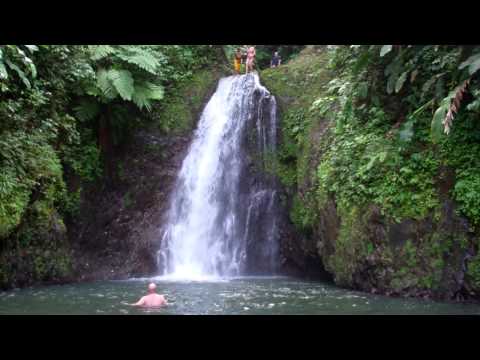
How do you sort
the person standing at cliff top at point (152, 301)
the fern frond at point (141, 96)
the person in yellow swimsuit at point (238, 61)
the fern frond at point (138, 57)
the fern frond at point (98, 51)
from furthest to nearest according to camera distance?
the person in yellow swimsuit at point (238, 61) → the fern frond at point (141, 96) → the fern frond at point (138, 57) → the fern frond at point (98, 51) → the person standing at cliff top at point (152, 301)

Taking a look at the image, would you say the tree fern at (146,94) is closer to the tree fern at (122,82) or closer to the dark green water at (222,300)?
the tree fern at (122,82)

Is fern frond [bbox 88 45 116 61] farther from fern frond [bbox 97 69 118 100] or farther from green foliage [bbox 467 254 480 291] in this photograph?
green foliage [bbox 467 254 480 291]

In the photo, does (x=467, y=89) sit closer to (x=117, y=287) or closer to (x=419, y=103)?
(x=419, y=103)

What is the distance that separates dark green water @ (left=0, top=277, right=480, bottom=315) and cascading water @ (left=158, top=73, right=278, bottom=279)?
74.8 inches

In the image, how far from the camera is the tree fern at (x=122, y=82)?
12484mm

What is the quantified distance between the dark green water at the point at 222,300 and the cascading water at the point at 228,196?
1.90m

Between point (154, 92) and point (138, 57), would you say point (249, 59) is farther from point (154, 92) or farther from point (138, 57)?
point (138, 57)

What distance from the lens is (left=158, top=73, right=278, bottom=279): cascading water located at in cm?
1252

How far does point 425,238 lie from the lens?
26.6ft

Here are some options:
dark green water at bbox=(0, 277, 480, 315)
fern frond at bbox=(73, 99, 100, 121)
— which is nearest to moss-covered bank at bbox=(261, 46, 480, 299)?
dark green water at bbox=(0, 277, 480, 315)

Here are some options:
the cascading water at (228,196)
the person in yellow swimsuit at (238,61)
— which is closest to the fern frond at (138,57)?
the cascading water at (228,196)

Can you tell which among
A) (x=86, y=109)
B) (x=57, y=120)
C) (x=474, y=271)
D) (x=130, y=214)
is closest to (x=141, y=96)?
(x=86, y=109)

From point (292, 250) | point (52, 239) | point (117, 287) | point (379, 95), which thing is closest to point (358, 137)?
point (379, 95)
